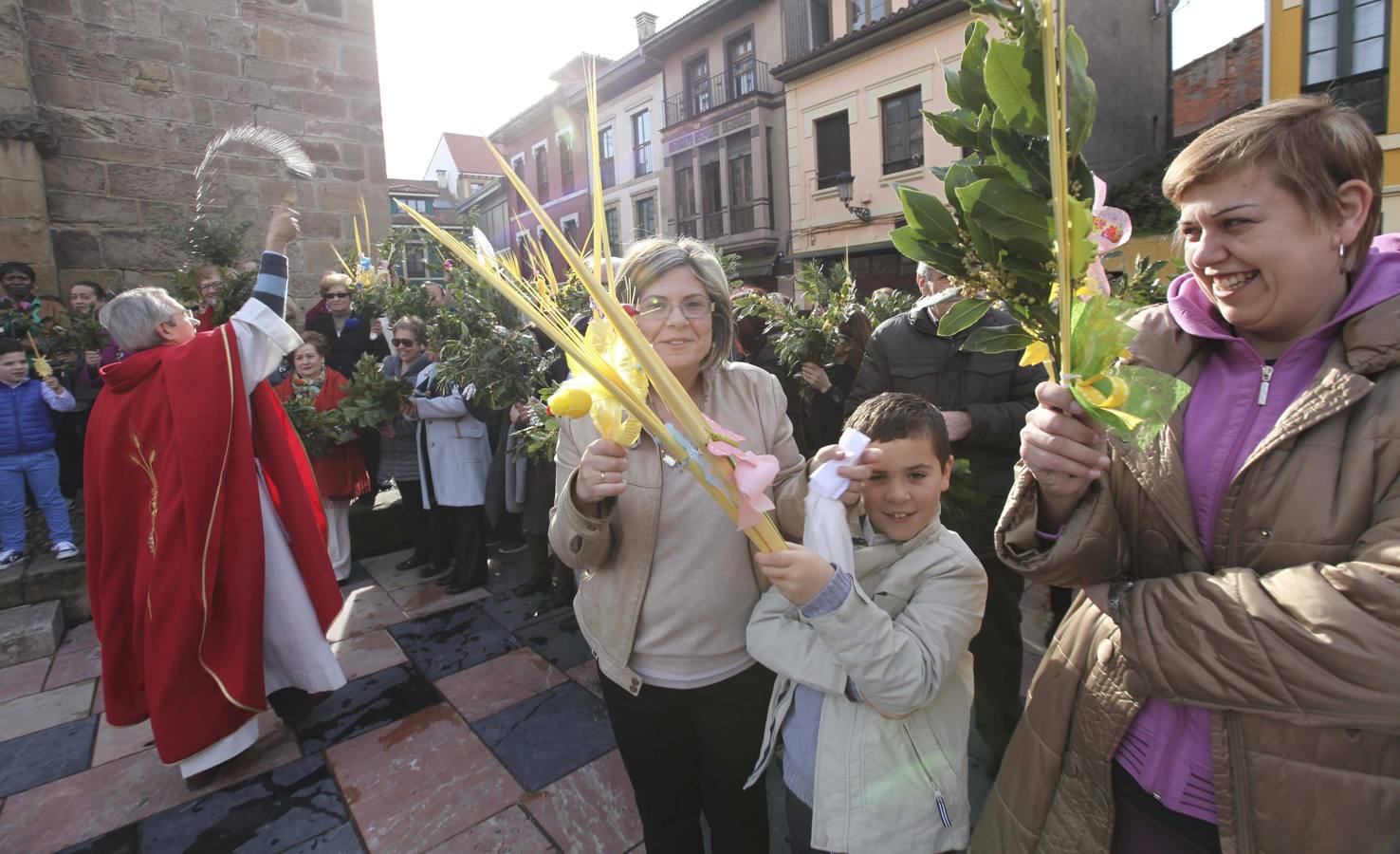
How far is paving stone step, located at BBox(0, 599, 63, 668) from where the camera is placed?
13.3ft

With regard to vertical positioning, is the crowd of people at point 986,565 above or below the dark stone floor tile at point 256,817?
above

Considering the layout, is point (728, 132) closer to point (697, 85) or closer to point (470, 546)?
point (697, 85)

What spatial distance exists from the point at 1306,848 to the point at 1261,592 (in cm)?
42

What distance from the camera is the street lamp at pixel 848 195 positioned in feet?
46.0

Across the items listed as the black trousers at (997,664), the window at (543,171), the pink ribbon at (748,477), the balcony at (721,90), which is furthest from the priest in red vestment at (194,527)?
the window at (543,171)

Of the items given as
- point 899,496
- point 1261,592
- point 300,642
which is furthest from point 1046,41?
point 300,642

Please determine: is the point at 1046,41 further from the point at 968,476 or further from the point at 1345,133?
the point at 968,476

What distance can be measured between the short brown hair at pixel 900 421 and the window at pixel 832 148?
1720cm

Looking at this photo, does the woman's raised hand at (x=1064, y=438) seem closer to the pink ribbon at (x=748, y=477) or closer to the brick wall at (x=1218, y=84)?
the pink ribbon at (x=748, y=477)

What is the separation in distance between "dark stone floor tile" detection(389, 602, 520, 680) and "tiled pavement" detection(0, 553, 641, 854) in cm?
Answer: 2

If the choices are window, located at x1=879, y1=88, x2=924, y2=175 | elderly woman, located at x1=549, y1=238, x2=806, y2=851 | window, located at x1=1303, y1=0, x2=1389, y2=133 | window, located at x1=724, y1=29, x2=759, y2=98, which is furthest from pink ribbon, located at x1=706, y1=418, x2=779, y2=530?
window, located at x1=724, y1=29, x2=759, y2=98

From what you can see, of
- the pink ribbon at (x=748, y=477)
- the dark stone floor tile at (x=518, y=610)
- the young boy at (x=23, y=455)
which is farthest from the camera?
the young boy at (x=23, y=455)

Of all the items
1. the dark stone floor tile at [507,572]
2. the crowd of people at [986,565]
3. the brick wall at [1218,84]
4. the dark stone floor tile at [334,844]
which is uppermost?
the brick wall at [1218,84]

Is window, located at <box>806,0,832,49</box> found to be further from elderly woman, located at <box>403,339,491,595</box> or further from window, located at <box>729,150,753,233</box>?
elderly woman, located at <box>403,339,491,595</box>
